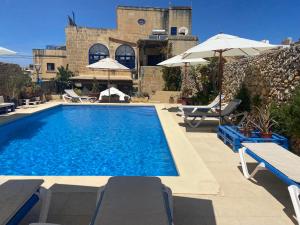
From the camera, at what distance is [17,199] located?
265 cm

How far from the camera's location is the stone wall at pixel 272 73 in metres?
6.42

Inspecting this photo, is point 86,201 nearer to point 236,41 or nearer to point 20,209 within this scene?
point 20,209

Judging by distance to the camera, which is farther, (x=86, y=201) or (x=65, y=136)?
(x=65, y=136)

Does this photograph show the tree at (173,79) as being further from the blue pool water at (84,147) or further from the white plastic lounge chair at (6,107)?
the white plastic lounge chair at (6,107)

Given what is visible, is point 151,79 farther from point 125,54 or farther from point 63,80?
point 63,80

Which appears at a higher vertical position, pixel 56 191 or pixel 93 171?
pixel 56 191

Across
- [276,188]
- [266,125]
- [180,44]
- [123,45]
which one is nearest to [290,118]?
[266,125]

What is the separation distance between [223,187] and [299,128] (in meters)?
2.45

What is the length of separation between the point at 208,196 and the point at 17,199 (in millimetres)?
2496

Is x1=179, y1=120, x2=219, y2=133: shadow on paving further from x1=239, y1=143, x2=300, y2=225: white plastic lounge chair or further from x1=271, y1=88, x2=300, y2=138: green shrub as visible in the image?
x1=239, y1=143, x2=300, y2=225: white plastic lounge chair

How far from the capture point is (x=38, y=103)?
16.1 m

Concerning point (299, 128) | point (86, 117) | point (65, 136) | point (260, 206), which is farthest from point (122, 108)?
point (260, 206)

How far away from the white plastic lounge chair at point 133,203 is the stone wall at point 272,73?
5051 mm

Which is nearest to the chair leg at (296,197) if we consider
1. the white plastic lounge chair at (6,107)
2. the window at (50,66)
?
the white plastic lounge chair at (6,107)
